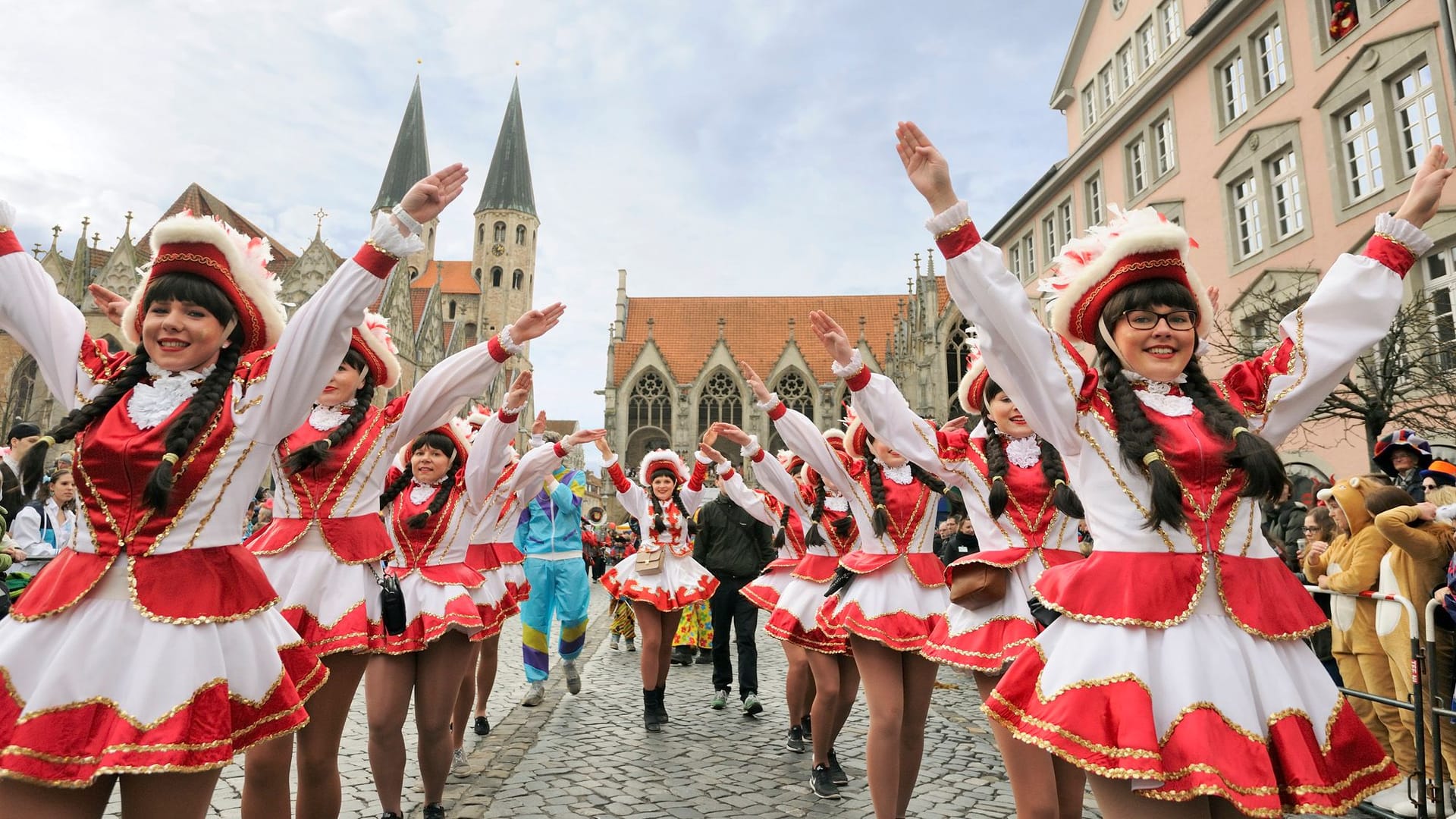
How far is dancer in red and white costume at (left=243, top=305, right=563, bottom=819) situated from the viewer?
3.45 metres

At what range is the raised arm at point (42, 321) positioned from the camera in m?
2.62

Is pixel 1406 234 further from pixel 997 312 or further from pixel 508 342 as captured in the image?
pixel 508 342

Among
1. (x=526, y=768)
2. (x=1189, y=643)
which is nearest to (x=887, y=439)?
(x=1189, y=643)

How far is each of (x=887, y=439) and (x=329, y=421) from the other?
2697 mm

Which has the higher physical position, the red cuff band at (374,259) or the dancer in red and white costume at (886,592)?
the red cuff band at (374,259)

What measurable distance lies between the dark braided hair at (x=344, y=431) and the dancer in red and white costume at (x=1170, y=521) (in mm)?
2813

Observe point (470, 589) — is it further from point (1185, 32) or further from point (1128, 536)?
point (1185, 32)

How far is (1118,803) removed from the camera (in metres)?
2.07

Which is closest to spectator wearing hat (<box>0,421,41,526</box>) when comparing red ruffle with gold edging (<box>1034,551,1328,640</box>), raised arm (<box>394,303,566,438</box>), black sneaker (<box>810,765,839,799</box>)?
raised arm (<box>394,303,566,438</box>)

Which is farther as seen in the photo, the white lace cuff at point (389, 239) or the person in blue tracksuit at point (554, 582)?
the person in blue tracksuit at point (554, 582)

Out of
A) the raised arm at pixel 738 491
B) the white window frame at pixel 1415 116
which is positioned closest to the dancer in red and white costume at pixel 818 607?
the raised arm at pixel 738 491

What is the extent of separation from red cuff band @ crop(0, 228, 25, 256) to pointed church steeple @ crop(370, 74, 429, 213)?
7014 cm

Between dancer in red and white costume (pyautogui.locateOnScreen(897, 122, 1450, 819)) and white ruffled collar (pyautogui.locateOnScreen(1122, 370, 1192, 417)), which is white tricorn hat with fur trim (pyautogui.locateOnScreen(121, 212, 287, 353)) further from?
white ruffled collar (pyautogui.locateOnScreen(1122, 370, 1192, 417))

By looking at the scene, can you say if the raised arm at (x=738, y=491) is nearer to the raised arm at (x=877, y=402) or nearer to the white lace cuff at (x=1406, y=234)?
the raised arm at (x=877, y=402)
